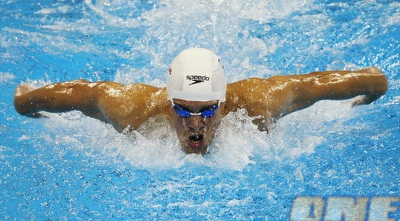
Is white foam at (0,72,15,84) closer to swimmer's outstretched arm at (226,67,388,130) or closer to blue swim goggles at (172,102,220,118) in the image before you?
blue swim goggles at (172,102,220,118)

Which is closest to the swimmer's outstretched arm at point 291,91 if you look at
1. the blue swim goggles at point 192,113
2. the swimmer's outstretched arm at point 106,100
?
the blue swim goggles at point 192,113

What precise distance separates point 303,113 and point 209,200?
3.36 feet

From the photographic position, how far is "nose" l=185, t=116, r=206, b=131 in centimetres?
357

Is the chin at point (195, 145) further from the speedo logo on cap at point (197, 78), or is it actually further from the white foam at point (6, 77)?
the white foam at point (6, 77)

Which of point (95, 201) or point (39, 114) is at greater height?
point (39, 114)

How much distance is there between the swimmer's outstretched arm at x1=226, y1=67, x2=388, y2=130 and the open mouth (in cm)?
26

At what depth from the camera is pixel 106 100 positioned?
12.5 feet

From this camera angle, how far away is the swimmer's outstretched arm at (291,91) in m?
3.77

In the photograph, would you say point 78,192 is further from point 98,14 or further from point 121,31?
point 98,14

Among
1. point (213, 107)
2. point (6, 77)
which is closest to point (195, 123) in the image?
point (213, 107)

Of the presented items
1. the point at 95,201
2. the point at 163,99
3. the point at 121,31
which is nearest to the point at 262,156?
the point at 163,99

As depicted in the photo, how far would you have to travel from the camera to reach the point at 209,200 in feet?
12.6

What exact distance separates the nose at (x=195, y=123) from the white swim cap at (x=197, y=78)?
118 mm

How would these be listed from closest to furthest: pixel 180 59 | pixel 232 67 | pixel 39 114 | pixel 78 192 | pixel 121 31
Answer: pixel 180 59 → pixel 78 192 → pixel 39 114 → pixel 232 67 → pixel 121 31
